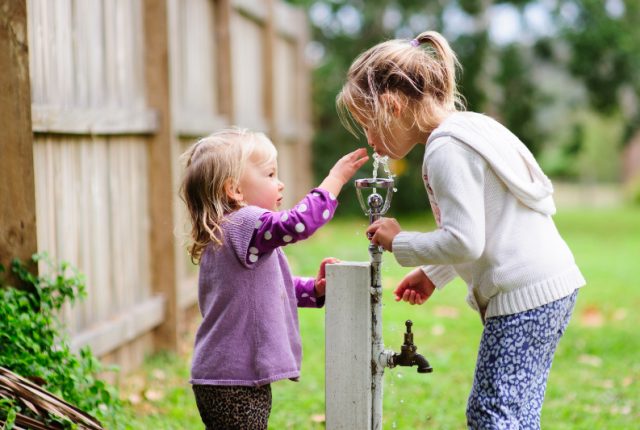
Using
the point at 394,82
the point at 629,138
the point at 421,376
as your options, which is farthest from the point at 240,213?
the point at 629,138

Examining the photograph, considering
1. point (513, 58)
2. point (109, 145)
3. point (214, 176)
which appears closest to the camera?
point (214, 176)

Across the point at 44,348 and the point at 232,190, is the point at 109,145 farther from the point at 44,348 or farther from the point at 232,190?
the point at 232,190

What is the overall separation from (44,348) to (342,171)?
1.25 m

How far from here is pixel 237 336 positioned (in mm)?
2570

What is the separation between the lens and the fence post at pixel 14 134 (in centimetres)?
295

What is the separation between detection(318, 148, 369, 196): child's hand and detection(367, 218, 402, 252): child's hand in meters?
0.16

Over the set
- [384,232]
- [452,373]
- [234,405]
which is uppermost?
[384,232]

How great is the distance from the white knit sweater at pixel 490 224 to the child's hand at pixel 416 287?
0.30 meters

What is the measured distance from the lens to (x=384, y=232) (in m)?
2.47

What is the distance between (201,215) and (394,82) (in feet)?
2.41

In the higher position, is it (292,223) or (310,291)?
(292,223)

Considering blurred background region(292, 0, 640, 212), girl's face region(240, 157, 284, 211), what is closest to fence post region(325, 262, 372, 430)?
girl's face region(240, 157, 284, 211)

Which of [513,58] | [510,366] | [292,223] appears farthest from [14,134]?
[513,58]

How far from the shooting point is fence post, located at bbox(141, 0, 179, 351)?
15.8ft
